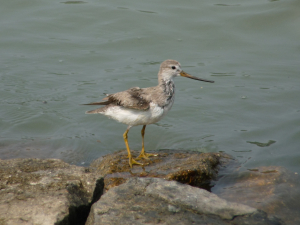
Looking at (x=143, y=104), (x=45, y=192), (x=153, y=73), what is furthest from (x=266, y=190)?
(x=153, y=73)

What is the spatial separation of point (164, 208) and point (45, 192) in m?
1.40

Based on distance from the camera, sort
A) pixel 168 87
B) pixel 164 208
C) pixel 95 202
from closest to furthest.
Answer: pixel 164 208, pixel 95 202, pixel 168 87

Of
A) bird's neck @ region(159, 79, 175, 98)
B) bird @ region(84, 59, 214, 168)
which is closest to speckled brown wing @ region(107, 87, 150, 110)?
bird @ region(84, 59, 214, 168)

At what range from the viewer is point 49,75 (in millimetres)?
10062

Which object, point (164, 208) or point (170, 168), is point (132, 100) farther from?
point (164, 208)

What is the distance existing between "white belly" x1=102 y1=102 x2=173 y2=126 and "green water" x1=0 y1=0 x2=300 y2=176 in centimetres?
143

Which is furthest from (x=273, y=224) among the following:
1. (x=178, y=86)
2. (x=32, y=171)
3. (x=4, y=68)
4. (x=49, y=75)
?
(x=4, y=68)

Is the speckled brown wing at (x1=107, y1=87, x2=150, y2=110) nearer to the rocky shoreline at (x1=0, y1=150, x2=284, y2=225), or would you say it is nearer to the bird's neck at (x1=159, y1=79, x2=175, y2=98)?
the bird's neck at (x1=159, y1=79, x2=175, y2=98)

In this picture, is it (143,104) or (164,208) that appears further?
(143,104)

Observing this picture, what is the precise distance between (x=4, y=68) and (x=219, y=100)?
6140 mm

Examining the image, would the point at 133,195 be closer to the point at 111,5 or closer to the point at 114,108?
the point at 114,108

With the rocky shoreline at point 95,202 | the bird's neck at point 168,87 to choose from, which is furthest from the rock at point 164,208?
the bird's neck at point 168,87

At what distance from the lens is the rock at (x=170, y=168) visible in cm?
525

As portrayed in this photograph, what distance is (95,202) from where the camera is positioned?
411 cm
